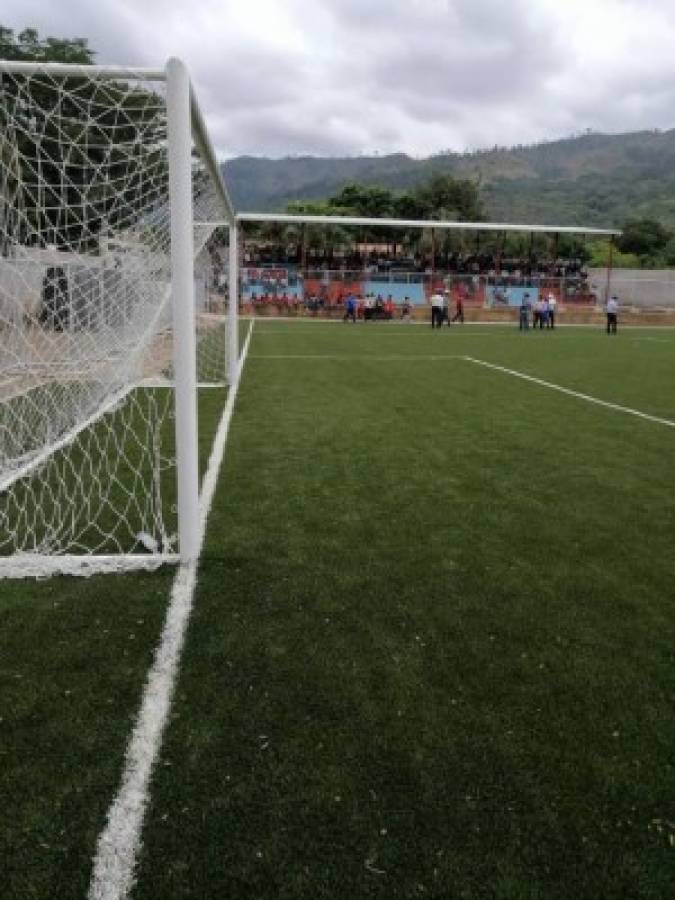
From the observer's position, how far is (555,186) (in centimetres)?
18712

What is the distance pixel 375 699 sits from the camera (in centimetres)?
305

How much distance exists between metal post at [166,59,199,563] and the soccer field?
0.38m

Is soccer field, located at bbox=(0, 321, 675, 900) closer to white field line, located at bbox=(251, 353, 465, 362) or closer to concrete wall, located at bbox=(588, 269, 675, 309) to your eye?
white field line, located at bbox=(251, 353, 465, 362)

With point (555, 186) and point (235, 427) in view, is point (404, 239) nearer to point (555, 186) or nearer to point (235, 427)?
point (235, 427)

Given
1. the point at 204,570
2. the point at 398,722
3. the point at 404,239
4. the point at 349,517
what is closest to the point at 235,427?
the point at 349,517

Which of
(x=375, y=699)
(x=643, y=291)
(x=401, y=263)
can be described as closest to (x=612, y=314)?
(x=643, y=291)

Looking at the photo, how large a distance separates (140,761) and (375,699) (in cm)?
96

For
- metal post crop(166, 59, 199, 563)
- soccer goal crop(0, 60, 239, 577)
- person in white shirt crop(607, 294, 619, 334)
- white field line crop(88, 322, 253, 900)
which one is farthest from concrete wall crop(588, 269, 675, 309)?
white field line crop(88, 322, 253, 900)

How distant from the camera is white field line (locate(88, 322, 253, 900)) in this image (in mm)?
2113

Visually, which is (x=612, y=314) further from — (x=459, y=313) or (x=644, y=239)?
(x=644, y=239)

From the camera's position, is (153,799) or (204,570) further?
(204,570)

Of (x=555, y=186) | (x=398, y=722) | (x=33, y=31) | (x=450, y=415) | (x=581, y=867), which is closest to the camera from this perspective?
(x=581, y=867)

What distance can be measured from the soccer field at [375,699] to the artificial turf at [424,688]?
1 centimetres

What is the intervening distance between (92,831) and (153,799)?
0.21 meters
